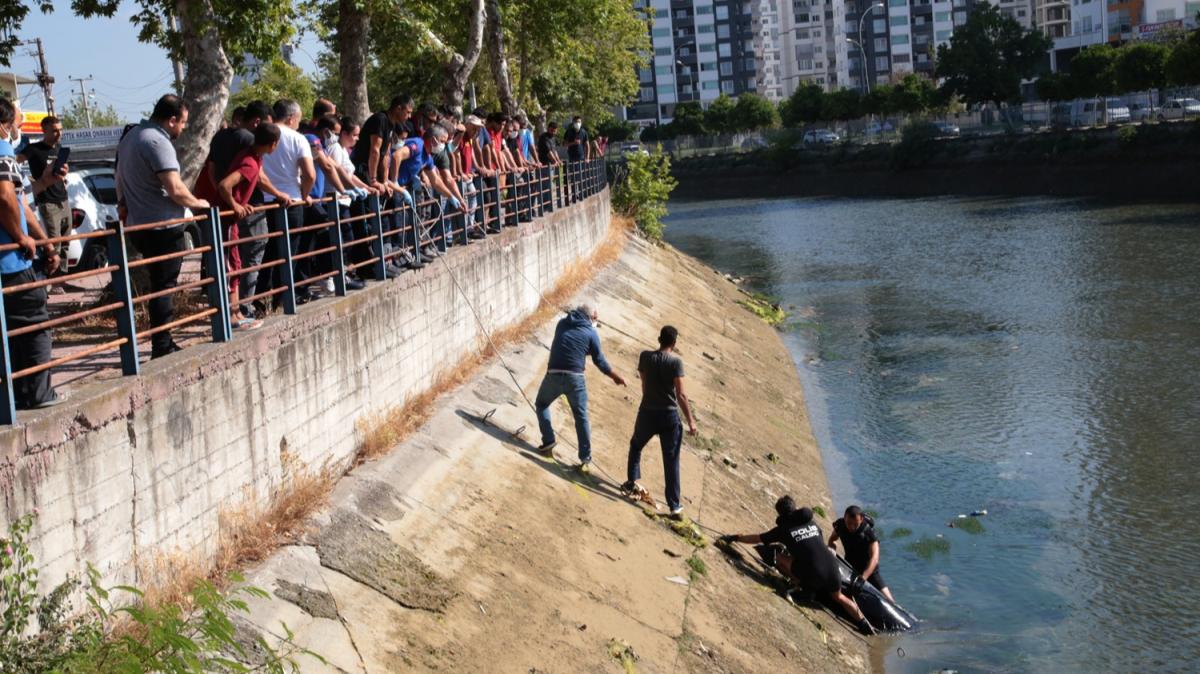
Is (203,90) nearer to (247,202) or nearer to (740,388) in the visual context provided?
(247,202)

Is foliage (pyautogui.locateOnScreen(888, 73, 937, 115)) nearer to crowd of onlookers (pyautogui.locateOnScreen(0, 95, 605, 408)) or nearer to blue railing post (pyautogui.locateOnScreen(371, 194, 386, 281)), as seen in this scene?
crowd of onlookers (pyautogui.locateOnScreen(0, 95, 605, 408))

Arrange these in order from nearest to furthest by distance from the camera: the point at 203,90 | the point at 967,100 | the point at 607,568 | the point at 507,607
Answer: the point at 507,607 → the point at 607,568 → the point at 203,90 → the point at 967,100

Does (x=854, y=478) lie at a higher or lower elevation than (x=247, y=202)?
lower

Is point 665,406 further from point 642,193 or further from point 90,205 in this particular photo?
point 642,193

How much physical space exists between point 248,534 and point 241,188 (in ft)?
9.09

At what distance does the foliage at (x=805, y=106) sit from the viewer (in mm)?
111750

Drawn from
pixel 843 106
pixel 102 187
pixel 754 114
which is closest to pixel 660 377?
pixel 102 187

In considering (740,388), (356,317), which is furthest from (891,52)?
(356,317)

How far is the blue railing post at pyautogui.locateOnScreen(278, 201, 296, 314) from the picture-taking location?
1019cm

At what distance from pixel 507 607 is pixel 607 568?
1.67m

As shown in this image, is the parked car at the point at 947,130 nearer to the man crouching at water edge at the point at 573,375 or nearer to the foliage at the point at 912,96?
the foliage at the point at 912,96

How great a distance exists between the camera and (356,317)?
1121cm

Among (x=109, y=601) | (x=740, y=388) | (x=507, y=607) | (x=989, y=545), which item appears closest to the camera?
(x=109, y=601)

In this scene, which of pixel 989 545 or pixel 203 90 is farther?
pixel 989 545
